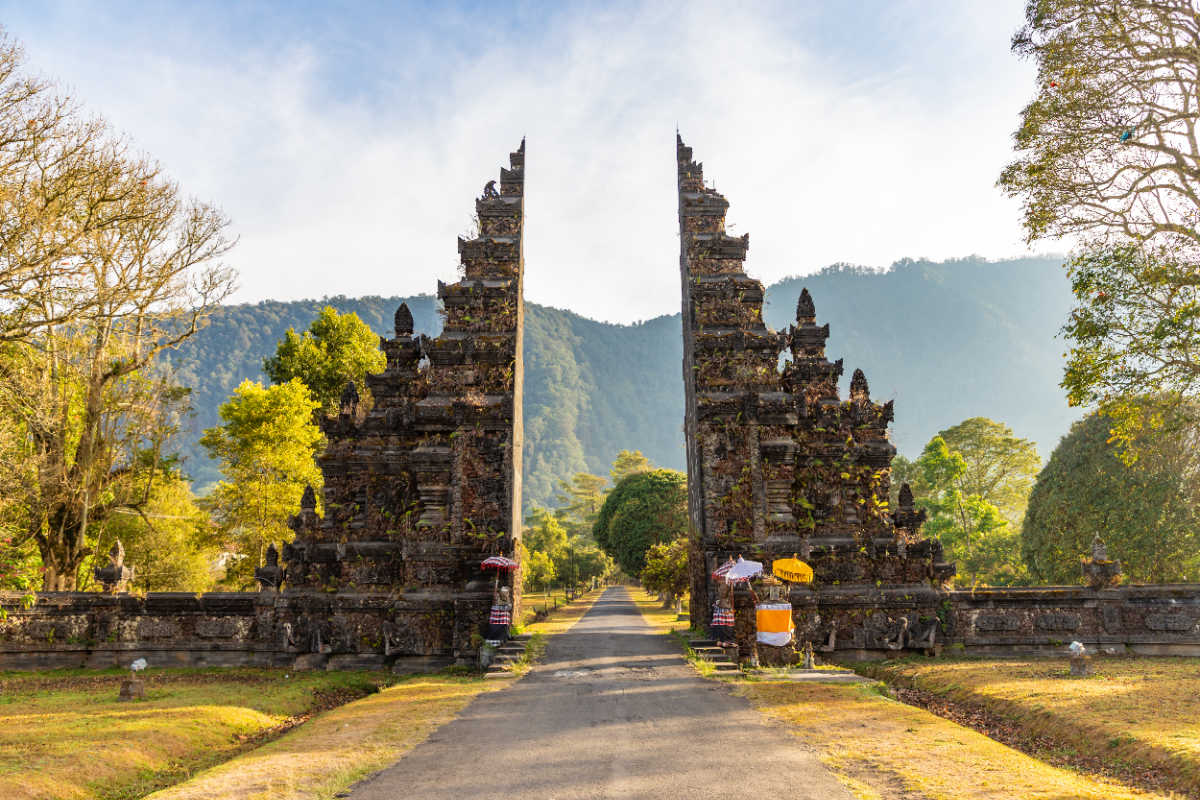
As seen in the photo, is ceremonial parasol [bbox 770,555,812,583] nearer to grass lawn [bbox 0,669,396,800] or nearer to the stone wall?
the stone wall

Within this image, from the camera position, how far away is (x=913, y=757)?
33.1ft

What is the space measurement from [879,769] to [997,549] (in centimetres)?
4326

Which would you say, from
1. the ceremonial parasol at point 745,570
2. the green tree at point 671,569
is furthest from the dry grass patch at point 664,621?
the ceremonial parasol at point 745,570

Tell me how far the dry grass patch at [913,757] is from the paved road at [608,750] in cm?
47

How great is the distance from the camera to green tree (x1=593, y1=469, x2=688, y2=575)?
175 ft

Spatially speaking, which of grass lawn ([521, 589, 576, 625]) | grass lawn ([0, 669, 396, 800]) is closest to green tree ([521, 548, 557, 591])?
grass lawn ([521, 589, 576, 625])

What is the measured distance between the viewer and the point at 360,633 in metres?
21.3

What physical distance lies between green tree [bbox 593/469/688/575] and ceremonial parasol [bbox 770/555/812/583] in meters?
33.3

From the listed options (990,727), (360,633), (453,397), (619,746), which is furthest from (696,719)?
(453,397)

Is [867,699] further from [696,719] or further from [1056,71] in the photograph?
[1056,71]

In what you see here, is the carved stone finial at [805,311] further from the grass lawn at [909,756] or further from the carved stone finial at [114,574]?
the carved stone finial at [114,574]

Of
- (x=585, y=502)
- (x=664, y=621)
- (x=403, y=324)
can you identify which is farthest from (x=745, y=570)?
(x=585, y=502)

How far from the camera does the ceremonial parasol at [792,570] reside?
61.7ft

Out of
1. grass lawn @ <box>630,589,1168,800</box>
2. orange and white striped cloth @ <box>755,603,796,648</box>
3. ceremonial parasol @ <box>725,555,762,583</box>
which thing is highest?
ceremonial parasol @ <box>725,555,762,583</box>
